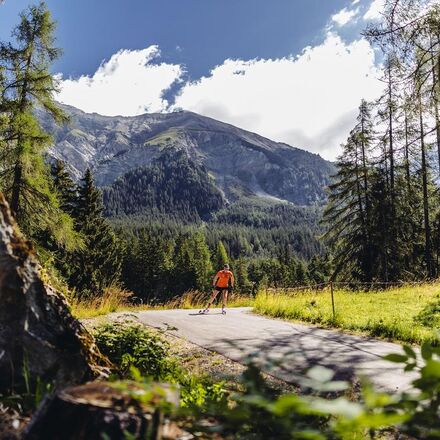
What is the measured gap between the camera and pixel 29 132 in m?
15.3

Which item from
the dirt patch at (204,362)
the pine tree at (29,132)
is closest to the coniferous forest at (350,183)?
the pine tree at (29,132)

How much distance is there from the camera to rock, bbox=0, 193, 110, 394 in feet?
9.31

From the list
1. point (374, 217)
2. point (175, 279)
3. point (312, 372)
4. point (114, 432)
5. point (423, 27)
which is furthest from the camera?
point (175, 279)

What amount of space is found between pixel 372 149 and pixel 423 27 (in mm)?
22869

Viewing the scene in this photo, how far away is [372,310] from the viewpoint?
40.1ft

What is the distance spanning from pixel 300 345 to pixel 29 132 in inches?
498

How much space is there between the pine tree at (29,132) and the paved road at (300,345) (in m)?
7.26

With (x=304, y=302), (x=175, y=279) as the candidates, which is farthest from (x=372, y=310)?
(x=175, y=279)

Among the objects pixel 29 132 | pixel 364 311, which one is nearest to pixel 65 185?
pixel 29 132

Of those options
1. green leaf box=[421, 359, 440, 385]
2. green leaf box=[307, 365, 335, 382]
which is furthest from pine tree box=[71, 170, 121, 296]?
green leaf box=[421, 359, 440, 385]

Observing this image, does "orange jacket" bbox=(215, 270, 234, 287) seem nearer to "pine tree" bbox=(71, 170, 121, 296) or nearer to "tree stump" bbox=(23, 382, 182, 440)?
"tree stump" bbox=(23, 382, 182, 440)

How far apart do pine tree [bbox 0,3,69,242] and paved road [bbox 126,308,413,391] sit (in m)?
7.26

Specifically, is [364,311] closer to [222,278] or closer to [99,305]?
[222,278]

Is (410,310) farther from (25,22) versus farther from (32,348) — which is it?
(25,22)
